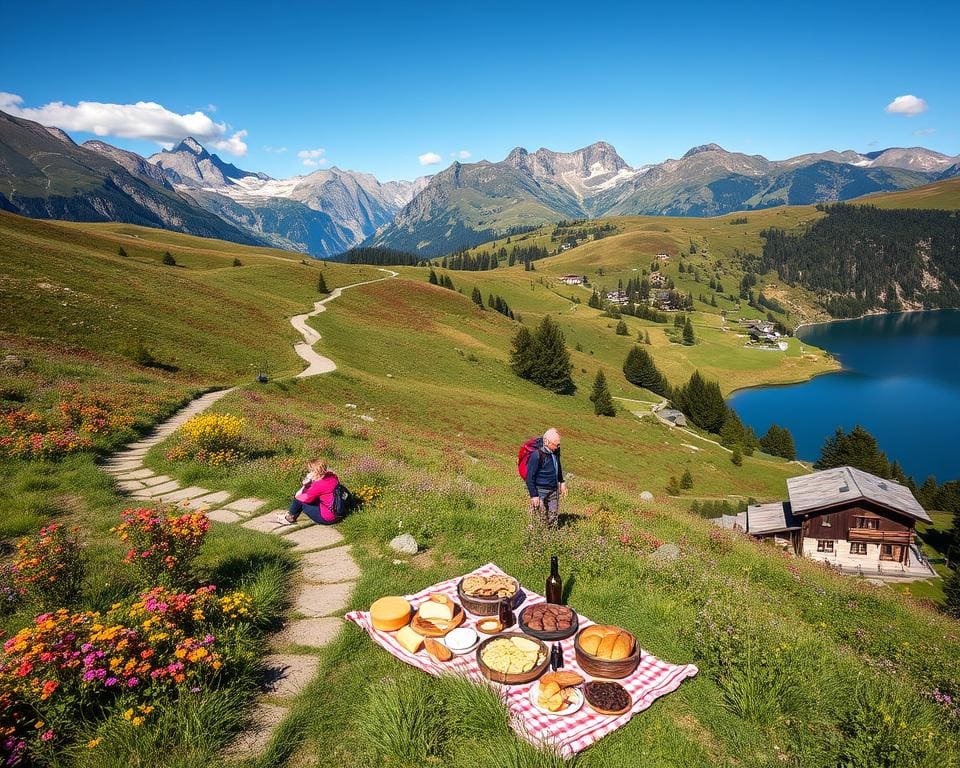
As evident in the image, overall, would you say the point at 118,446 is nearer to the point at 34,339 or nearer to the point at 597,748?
the point at 597,748

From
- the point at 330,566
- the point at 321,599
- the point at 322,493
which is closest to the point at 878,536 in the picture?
the point at 322,493

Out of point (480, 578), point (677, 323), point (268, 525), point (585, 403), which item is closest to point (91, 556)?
point (268, 525)

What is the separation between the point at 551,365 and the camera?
77938mm

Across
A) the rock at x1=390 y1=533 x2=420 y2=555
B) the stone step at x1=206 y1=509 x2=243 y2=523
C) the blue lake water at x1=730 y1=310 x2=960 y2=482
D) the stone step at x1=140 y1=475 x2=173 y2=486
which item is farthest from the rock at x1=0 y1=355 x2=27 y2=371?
the blue lake water at x1=730 y1=310 x2=960 y2=482

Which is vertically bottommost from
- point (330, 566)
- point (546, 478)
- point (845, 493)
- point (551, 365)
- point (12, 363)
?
point (845, 493)

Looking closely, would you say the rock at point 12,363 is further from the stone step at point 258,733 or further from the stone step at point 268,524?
the stone step at point 258,733

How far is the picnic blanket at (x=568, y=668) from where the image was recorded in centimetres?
558

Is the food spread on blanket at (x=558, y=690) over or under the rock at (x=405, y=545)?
over

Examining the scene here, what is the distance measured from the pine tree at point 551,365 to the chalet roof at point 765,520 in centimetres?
3391

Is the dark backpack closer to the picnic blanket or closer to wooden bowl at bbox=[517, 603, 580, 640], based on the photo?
the picnic blanket

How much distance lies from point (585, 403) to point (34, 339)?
6785 centimetres

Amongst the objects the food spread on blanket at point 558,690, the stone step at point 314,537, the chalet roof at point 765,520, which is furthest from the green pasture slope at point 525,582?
the chalet roof at point 765,520

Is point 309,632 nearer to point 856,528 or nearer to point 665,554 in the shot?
point 665,554

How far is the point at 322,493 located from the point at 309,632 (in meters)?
4.56
